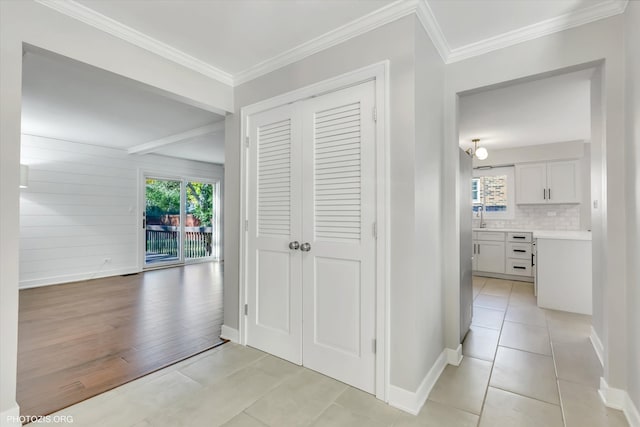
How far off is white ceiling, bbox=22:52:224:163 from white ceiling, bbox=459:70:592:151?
338cm

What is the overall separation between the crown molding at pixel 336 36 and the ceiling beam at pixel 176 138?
1673mm

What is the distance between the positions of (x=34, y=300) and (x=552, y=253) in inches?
283

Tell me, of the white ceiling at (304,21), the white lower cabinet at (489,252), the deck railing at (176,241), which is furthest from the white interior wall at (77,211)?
the white lower cabinet at (489,252)

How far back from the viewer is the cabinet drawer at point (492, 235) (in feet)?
18.6

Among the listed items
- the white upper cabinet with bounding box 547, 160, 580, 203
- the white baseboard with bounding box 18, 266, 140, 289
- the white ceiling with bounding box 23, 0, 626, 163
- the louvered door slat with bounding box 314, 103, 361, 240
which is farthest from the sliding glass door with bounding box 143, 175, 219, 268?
the white upper cabinet with bounding box 547, 160, 580, 203

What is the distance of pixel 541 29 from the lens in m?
2.06

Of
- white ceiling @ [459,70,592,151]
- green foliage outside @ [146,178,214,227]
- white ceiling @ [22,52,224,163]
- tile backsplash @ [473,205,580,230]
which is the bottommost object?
tile backsplash @ [473,205,580,230]

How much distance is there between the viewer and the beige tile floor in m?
1.77

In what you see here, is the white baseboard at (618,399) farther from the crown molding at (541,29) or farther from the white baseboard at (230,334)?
the white baseboard at (230,334)

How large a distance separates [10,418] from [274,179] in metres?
2.16

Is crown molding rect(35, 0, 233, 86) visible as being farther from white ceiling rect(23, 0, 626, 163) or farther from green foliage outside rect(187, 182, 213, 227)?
green foliage outside rect(187, 182, 213, 227)

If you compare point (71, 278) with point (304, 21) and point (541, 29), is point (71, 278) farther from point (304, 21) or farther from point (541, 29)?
point (541, 29)

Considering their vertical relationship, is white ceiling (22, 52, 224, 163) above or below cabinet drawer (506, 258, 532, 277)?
above

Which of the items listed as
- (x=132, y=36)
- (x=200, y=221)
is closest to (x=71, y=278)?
(x=200, y=221)
